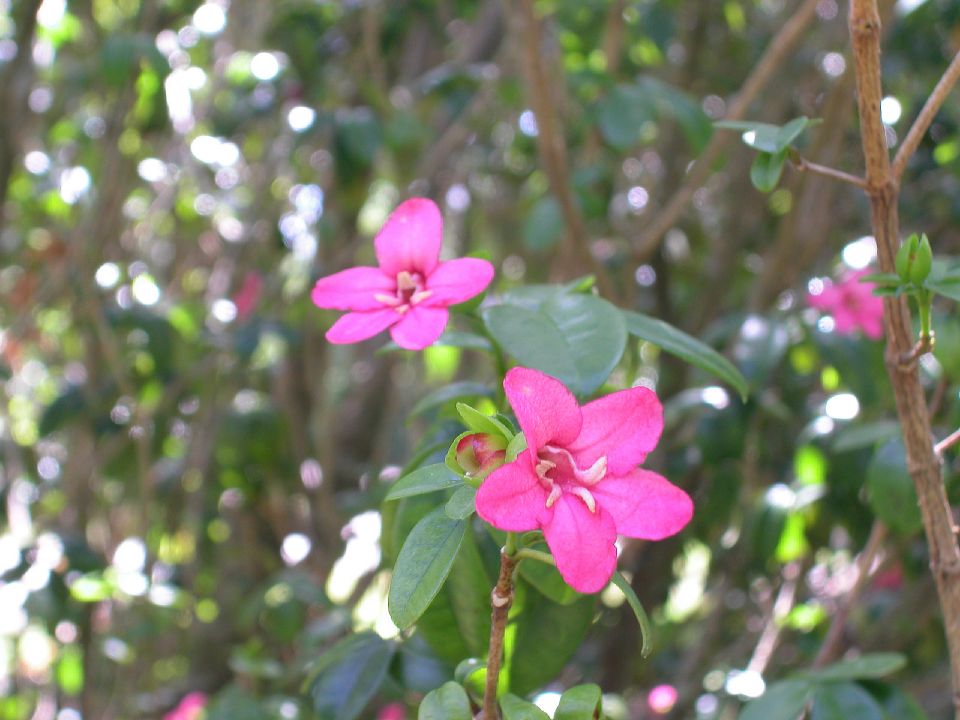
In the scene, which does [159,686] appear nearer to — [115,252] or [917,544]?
[115,252]

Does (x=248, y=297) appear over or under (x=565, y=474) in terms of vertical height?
under

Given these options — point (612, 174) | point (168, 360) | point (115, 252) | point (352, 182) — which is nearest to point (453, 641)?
point (168, 360)

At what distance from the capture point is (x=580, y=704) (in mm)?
603

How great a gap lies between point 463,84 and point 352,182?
243 mm

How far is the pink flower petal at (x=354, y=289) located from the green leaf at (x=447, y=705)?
0.26m

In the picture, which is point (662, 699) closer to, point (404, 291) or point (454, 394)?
point (454, 394)

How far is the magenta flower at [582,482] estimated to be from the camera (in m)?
0.54

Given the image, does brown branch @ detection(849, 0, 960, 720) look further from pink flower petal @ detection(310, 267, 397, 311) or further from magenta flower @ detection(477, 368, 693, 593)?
pink flower petal @ detection(310, 267, 397, 311)

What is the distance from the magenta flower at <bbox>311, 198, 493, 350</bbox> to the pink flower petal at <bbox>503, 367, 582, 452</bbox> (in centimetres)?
12

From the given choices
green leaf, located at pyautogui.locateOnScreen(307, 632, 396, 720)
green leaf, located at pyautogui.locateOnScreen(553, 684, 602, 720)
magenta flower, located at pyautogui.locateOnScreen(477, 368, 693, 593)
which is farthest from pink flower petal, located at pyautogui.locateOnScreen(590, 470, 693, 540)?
green leaf, located at pyautogui.locateOnScreen(307, 632, 396, 720)

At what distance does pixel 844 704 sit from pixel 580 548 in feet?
1.56

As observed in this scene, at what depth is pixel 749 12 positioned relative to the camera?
7.31 feet

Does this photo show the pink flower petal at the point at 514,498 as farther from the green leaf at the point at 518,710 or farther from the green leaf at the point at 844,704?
the green leaf at the point at 844,704

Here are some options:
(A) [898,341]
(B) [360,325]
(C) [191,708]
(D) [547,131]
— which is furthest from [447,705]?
(C) [191,708]
